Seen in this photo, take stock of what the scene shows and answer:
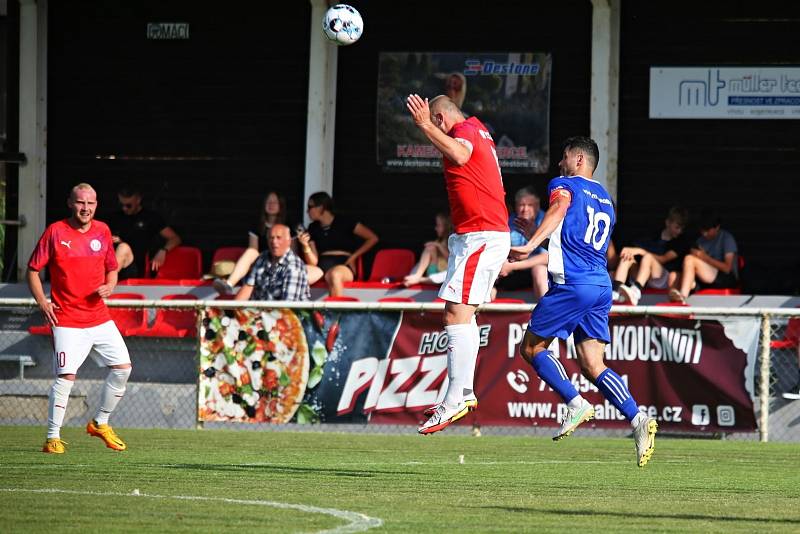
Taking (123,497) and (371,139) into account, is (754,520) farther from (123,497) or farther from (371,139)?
(371,139)

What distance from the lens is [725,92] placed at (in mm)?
17344

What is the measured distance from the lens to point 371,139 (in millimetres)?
18344

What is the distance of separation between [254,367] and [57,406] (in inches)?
129

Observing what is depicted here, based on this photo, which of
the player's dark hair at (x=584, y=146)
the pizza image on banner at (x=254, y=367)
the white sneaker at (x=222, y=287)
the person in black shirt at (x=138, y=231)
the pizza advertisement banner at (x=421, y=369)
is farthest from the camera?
the person in black shirt at (x=138, y=231)

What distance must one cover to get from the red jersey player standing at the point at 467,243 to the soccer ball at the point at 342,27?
3218 millimetres

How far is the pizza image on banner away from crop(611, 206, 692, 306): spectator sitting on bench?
12.7 ft

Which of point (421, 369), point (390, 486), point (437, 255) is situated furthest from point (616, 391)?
point (437, 255)

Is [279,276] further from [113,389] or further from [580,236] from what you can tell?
[580,236]

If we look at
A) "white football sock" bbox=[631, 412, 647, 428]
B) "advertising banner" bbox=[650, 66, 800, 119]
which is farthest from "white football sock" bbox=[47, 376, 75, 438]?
"advertising banner" bbox=[650, 66, 800, 119]

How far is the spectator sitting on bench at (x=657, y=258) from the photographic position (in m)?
15.3

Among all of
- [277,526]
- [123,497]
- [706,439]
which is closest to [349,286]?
[706,439]

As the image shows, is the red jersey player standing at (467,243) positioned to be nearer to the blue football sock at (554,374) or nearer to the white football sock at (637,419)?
the blue football sock at (554,374)

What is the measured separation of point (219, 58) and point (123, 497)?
483 inches

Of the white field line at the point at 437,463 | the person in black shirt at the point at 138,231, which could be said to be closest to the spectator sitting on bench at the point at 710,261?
the white field line at the point at 437,463
